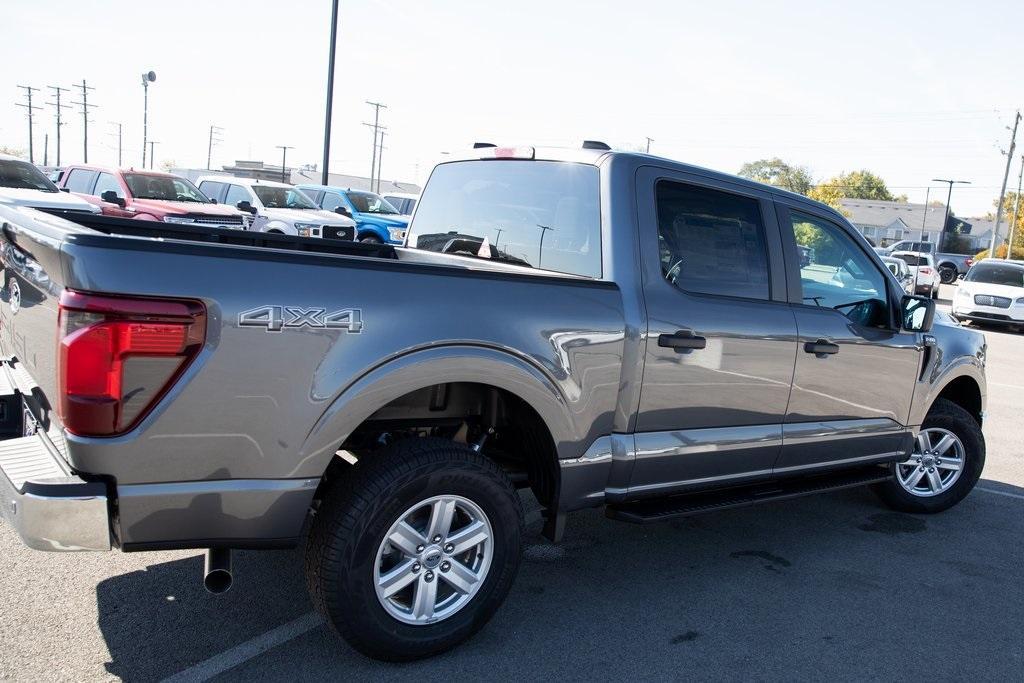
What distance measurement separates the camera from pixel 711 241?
402 centimetres

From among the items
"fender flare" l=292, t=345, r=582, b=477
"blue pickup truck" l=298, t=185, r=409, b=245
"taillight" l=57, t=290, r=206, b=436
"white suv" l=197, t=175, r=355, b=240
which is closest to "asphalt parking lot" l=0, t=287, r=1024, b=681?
"fender flare" l=292, t=345, r=582, b=477

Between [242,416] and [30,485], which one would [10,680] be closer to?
[30,485]

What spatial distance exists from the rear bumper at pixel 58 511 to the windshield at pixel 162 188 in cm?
1494

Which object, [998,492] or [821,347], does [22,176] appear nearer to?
[821,347]

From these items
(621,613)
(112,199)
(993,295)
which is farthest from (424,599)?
(993,295)

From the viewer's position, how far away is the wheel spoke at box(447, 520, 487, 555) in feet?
10.4

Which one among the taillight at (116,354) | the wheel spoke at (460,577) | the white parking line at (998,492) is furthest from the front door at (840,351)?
the taillight at (116,354)

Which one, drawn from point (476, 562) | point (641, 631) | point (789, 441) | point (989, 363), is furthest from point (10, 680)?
point (989, 363)

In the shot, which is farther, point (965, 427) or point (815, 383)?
point (965, 427)

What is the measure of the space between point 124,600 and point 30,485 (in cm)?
121

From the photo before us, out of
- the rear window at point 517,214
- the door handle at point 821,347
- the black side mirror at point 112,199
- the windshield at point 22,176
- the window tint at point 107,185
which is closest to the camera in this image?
the rear window at point 517,214

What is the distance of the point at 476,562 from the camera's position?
3254 millimetres

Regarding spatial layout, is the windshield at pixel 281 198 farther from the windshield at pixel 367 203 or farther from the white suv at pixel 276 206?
the windshield at pixel 367 203

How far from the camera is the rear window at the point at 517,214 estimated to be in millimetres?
3771
